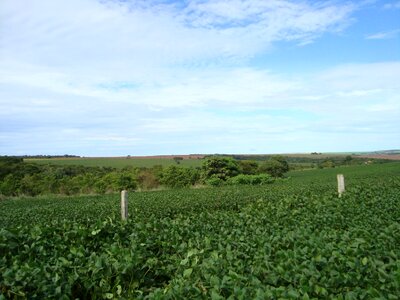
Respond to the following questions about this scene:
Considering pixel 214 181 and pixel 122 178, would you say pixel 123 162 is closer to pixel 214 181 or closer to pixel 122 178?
pixel 214 181

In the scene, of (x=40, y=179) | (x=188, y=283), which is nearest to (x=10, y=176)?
(x=40, y=179)

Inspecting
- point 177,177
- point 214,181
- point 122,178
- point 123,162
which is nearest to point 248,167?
point 214,181

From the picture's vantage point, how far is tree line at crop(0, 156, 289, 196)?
40031mm

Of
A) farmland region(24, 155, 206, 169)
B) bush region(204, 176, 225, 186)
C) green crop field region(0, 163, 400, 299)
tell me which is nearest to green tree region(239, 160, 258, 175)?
bush region(204, 176, 225, 186)

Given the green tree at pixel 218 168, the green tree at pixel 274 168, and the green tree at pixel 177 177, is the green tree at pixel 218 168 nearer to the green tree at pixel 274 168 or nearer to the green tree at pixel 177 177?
the green tree at pixel 177 177

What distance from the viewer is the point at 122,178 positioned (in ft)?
140

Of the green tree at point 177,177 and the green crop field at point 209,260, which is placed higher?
the green crop field at point 209,260

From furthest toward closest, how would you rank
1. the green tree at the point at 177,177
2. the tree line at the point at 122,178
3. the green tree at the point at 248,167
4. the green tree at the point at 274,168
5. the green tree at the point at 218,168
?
the green tree at the point at 274,168
the green tree at the point at 248,167
the green tree at the point at 218,168
the green tree at the point at 177,177
the tree line at the point at 122,178

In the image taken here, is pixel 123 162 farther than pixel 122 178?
Yes

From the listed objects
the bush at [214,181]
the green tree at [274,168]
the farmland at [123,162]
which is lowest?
the bush at [214,181]

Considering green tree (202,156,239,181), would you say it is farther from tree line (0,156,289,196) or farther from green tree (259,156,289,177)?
green tree (259,156,289,177)

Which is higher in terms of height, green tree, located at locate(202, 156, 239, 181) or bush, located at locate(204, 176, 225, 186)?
green tree, located at locate(202, 156, 239, 181)

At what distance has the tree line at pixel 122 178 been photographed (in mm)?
40031

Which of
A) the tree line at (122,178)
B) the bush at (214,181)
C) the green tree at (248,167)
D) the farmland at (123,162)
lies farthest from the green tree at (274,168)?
the bush at (214,181)
